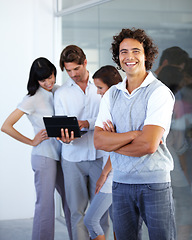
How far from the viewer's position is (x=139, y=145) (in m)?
2.35

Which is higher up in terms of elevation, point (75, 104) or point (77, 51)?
point (77, 51)

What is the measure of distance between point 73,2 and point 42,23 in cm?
49

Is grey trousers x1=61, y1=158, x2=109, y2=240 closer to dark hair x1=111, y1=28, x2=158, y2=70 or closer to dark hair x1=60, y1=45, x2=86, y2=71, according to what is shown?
dark hair x1=60, y1=45, x2=86, y2=71

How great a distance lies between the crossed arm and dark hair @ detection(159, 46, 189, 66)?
3.12ft

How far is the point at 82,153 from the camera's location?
3385mm

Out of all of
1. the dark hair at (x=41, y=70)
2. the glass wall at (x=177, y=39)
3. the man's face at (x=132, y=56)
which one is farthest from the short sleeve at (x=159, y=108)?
the dark hair at (x=41, y=70)

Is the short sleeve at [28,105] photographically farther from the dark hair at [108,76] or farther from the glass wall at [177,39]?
the glass wall at [177,39]

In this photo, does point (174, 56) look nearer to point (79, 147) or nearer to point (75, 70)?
point (75, 70)

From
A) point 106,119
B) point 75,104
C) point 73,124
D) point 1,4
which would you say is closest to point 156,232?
point 106,119

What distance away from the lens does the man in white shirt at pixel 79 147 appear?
Answer: 3.38 meters

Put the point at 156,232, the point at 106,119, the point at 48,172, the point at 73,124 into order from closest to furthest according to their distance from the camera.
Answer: the point at 156,232, the point at 106,119, the point at 73,124, the point at 48,172

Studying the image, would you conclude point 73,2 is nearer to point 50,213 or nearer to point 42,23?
point 42,23

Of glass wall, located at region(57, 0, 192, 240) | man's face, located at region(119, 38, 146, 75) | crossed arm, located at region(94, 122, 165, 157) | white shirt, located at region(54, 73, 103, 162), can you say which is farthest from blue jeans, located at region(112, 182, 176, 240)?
white shirt, located at region(54, 73, 103, 162)

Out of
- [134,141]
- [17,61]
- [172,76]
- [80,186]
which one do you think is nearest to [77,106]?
[80,186]
